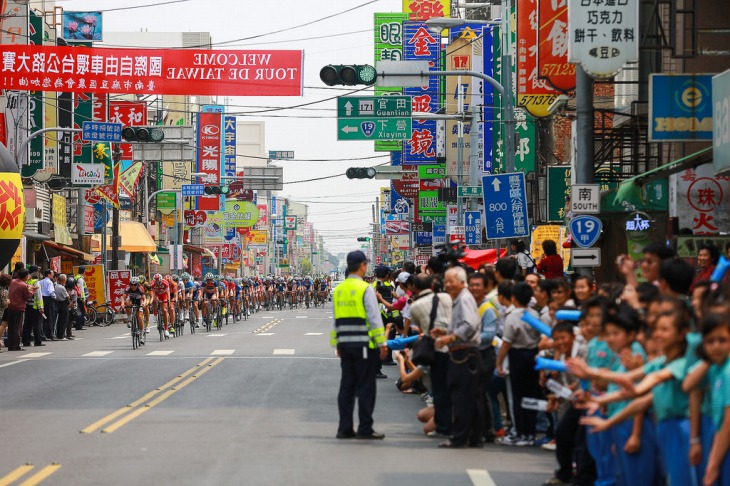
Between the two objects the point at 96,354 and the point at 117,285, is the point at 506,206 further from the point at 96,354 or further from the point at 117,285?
the point at 117,285

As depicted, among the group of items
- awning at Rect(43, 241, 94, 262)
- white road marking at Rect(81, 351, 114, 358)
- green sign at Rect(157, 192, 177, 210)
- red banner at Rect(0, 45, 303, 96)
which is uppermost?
red banner at Rect(0, 45, 303, 96)

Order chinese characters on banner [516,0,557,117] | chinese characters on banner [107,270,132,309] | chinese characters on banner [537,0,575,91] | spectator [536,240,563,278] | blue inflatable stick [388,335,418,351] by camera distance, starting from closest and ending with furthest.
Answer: blue inflatable stick [388,335,418,351] → spectator [536,240,563,278] → chinese characters on banner [537,0,575,91] → chinese characters on banner [516,0,557,117] → chinese characters on banner [107,270,132,309]

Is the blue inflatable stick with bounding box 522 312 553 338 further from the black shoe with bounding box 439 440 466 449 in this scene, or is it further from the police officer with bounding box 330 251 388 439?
the police officer with bounding box 330 251 388 439

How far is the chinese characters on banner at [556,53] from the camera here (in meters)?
23.7

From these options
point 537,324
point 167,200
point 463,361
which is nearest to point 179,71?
point 463,361

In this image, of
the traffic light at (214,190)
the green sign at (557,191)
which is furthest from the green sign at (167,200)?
the green sign at (557,191)

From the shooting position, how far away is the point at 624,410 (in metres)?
8.35

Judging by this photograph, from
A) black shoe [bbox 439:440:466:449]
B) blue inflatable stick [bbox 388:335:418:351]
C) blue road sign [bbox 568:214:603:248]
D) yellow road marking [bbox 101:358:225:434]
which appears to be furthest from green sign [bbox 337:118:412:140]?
black shoe [bbox 439:440:466:449]

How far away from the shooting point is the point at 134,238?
2537 inches

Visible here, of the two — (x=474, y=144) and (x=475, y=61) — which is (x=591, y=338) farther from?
(x=475, y=61)

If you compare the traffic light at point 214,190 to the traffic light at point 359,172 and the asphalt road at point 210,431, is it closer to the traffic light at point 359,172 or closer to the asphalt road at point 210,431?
the traffic light at point 359,172

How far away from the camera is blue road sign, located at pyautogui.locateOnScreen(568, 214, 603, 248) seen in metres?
19.5

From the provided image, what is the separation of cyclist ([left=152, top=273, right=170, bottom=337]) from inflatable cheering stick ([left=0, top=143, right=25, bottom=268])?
6.89m

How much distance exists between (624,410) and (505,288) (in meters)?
5.01
